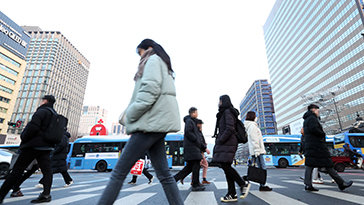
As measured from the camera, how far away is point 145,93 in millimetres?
1744

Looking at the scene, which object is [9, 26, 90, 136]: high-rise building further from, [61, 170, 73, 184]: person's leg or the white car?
[61, 170, 73, 184]: person's leg

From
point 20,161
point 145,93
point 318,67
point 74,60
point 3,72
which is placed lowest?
point 20,161

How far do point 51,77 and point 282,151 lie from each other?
90562mm

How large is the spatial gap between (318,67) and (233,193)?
69562 millimetres

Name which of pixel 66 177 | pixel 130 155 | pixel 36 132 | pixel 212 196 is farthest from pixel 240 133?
pixel 66 177

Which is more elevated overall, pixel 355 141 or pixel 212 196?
pixel 355 141

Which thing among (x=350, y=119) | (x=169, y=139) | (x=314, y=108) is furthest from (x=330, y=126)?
(x=314, y=108)

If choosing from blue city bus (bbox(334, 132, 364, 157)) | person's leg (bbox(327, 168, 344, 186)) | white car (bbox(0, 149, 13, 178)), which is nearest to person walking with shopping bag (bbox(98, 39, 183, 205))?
person's leg (bbox(327, 168, 344, 186))

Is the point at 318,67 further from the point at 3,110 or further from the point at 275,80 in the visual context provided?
the point at 3,110

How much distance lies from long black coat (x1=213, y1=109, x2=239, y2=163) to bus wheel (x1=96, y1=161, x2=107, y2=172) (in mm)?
13497

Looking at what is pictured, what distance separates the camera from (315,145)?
13.0 feet

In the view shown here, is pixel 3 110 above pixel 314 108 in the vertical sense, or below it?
above

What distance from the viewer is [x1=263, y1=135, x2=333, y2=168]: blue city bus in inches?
679

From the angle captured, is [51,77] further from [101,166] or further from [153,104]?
[153,104]
